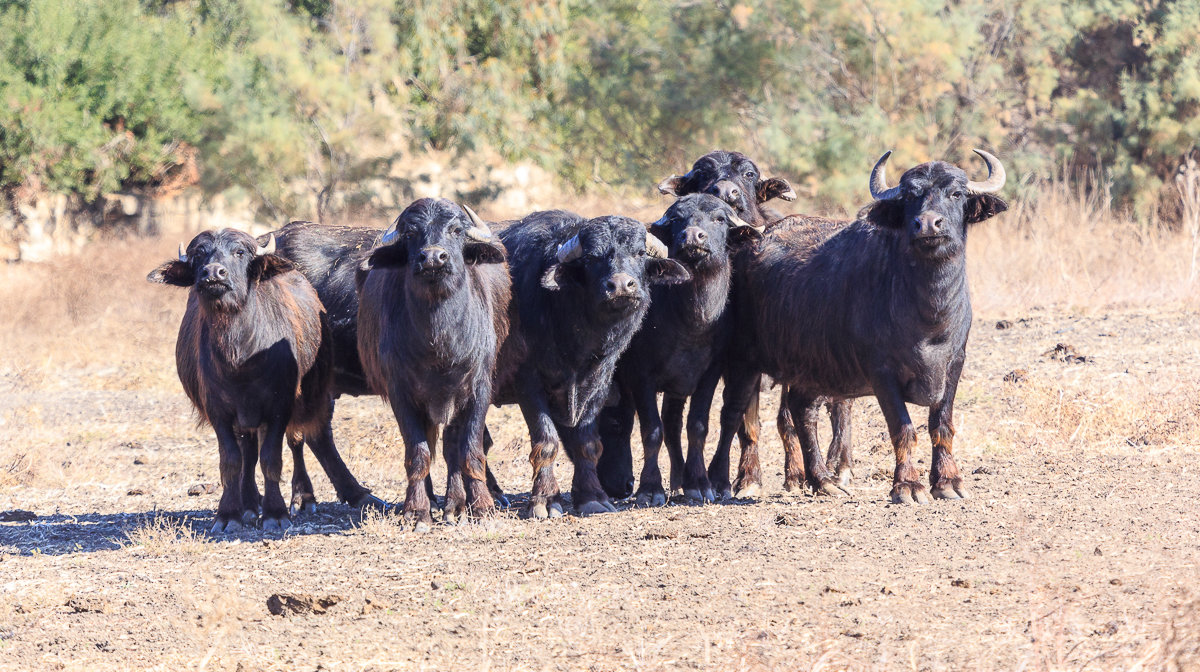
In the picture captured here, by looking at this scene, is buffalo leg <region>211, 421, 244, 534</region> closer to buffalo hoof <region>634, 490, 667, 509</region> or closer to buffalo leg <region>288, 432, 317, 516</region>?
buffalo leg <region>288, 432, 317, 516</region>

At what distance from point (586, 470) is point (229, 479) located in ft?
7.75

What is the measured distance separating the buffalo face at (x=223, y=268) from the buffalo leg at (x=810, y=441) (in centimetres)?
372

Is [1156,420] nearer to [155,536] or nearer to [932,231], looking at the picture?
[932,231]

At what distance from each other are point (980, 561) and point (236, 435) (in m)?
5.05

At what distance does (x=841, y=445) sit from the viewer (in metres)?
10.6

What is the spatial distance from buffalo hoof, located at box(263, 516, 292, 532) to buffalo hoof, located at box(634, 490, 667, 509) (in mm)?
2353

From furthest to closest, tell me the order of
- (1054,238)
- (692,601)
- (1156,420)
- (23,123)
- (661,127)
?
(661,127) → (23,123) → (1054,238) → (1156,420) → (692,601)

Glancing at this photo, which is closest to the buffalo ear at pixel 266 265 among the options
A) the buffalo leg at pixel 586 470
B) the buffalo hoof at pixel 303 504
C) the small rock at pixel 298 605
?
the buffalo hoof at pixel 303 504

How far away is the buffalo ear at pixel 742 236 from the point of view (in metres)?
9.73

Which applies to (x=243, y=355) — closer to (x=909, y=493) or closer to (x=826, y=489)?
(x=826, y=489)

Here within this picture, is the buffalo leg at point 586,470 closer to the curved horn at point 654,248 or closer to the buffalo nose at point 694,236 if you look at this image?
the curved horn at point 654,248

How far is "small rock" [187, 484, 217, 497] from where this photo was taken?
36.9 ft

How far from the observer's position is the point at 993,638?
573 centimetres

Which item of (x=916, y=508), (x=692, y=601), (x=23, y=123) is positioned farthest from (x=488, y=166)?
(x=692, y=601)
